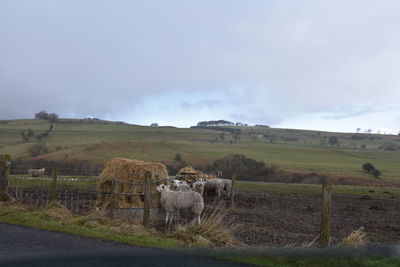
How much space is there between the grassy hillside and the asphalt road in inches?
2191

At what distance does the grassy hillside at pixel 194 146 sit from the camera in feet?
238

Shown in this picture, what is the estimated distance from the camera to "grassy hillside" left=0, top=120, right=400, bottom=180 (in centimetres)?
7269

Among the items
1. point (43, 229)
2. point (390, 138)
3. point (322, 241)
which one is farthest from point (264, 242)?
point (390, 138)

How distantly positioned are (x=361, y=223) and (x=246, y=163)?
4329 cm

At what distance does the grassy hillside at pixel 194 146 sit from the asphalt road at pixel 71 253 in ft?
183

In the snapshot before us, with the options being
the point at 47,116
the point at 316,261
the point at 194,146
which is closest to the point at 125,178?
the point at 316,261

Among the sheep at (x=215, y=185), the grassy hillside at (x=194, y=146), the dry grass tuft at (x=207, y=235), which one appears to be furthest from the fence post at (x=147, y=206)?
the grassy hillside at (x=194, y=146)

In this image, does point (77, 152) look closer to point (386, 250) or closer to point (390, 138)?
point (386, 250)

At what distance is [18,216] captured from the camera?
12.8 m

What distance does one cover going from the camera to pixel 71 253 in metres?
6.75

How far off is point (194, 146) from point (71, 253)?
93.4 m

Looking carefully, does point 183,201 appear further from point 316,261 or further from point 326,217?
point 316,261

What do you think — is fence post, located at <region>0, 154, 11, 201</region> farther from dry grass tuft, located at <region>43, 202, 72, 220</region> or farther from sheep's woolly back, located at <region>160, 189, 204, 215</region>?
sheep's woolly back, located at <region>160, 189, 204, 215</region>

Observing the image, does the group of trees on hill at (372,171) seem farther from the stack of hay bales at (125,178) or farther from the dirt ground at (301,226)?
the stack of hay bales at (125,178)
